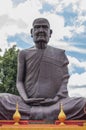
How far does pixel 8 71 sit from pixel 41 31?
9.83 metres

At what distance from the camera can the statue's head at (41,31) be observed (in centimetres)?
952

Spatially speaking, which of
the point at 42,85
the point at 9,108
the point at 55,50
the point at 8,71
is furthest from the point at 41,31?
the point at 8,71

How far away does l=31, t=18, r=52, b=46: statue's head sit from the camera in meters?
9.52

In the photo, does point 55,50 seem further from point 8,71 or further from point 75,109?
point 8,71

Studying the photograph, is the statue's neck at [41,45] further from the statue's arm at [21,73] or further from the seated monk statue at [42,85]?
the statue's arm at [21,73]

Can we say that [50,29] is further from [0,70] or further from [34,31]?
[0,70]

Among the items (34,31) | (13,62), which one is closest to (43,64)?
(34,31)

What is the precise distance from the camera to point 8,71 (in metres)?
19.1

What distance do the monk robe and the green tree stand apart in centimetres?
912

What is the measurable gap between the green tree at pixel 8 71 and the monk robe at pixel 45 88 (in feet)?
29.9

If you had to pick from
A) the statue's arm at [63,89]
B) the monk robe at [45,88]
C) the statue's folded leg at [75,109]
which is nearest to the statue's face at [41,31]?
the monk robe at [45,88]

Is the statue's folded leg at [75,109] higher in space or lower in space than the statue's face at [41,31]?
lower

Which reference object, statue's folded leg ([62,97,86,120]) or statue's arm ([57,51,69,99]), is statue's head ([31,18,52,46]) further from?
statue's folded leg ([62,97,86,120])

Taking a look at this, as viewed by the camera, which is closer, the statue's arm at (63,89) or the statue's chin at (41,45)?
the statue's arm at (63,89)
